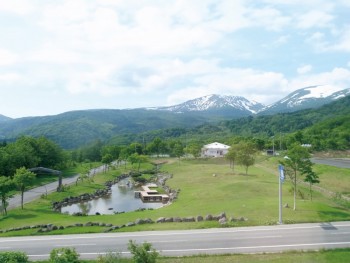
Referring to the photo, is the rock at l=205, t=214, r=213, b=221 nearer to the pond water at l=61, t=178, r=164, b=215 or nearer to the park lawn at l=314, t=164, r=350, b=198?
the park lawn at l=314, t=164, r=350, b=198

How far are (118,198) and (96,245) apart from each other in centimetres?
3467

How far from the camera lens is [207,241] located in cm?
2581

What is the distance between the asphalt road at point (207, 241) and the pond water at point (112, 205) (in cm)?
2030

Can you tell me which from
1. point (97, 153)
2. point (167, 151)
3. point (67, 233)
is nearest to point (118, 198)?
point (67, 233)

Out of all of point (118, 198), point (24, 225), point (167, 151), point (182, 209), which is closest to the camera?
point (24, 225)

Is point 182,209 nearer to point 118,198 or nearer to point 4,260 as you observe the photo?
point 4,260

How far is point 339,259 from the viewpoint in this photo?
21.3 meters

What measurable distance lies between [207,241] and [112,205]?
3082 centimetres

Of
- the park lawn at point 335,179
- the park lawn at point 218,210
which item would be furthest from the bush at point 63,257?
the park lawn at point 335,179

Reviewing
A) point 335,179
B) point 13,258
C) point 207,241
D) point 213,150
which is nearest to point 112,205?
point 207,241

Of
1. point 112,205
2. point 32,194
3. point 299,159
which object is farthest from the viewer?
point 32,194

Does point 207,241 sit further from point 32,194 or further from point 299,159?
point 32,194

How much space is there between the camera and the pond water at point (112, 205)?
49812mm

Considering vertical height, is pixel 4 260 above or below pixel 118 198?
above
